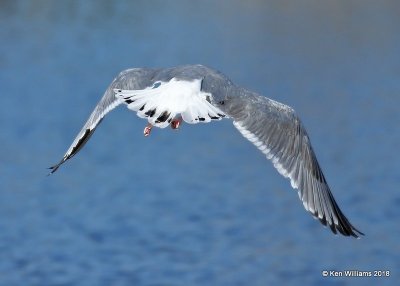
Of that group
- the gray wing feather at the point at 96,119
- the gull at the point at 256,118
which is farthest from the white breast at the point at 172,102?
the gray wing feather at the point at 96,119

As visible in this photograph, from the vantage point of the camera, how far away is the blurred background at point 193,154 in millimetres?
13133

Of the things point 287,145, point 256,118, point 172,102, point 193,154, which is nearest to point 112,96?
point 172,102

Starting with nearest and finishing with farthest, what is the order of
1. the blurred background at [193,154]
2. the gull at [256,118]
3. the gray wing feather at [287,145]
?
1. the gull at [256,118]
2. the gray wing feather at [287,145]
3. the blurred background at [193,154]

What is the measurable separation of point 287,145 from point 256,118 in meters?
0.30

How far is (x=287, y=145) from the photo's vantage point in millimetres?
7414

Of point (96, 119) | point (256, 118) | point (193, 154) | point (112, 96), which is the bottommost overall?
point (256, 118)

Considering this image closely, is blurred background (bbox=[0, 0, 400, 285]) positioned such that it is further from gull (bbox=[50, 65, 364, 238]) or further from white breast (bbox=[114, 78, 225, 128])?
white breast (bbox=[114, 78, 225, 128])

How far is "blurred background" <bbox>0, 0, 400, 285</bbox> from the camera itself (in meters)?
13.1

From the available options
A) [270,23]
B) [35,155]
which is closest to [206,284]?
[35,155]

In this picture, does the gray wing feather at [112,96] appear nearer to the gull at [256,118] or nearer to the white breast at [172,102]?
the gull at [256,118]

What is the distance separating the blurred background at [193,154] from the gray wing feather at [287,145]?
5197 millimetres

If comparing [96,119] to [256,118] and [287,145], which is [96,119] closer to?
[256,118]

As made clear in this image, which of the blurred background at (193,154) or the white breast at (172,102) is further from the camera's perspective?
the blurred background at (193,154)

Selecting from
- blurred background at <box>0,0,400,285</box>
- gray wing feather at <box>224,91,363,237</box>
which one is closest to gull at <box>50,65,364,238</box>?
gray wing feather at <box>224,91,363,237</box>
